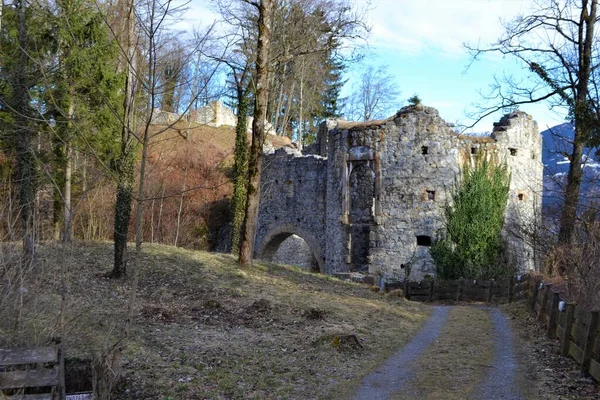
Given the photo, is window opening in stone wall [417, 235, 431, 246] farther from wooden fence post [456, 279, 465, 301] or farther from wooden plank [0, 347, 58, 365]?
wooden plank [0, 347, 58, 365]

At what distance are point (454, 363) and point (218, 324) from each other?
3.66 meters

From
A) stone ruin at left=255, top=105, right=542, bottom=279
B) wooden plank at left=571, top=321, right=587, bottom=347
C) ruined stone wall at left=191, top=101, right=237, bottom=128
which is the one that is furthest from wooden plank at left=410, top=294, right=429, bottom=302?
ruined stone wall at left=191, top=101, right=237, bottom=128

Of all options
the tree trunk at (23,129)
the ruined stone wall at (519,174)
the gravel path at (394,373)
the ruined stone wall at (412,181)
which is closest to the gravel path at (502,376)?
the gravel path at (394,373)

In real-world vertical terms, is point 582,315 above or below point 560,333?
above

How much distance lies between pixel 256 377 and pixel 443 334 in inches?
176

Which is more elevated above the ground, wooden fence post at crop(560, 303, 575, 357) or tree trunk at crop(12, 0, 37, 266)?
tree trunk at crop(12, 0, 37, 266)

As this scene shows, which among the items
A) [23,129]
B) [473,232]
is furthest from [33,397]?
[473,232]

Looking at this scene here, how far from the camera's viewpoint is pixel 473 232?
18297 millimetres

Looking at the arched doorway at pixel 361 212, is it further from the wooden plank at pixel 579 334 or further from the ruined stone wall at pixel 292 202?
the wooden plank at pixel 579 334

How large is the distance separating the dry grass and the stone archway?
461 inches

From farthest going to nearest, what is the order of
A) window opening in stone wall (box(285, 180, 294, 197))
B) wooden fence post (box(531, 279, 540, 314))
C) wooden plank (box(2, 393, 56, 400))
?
window opening in stone wall (box(285, 180, 294, 197))
wooden fence post (box(531, 279, 540, 314))
wooden plank (box(2, 393, 56, 400))

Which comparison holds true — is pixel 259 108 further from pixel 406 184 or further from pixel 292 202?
pixel 292 202

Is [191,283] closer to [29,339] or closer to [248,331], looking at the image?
[248,331]

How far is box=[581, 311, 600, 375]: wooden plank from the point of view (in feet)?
22.5
